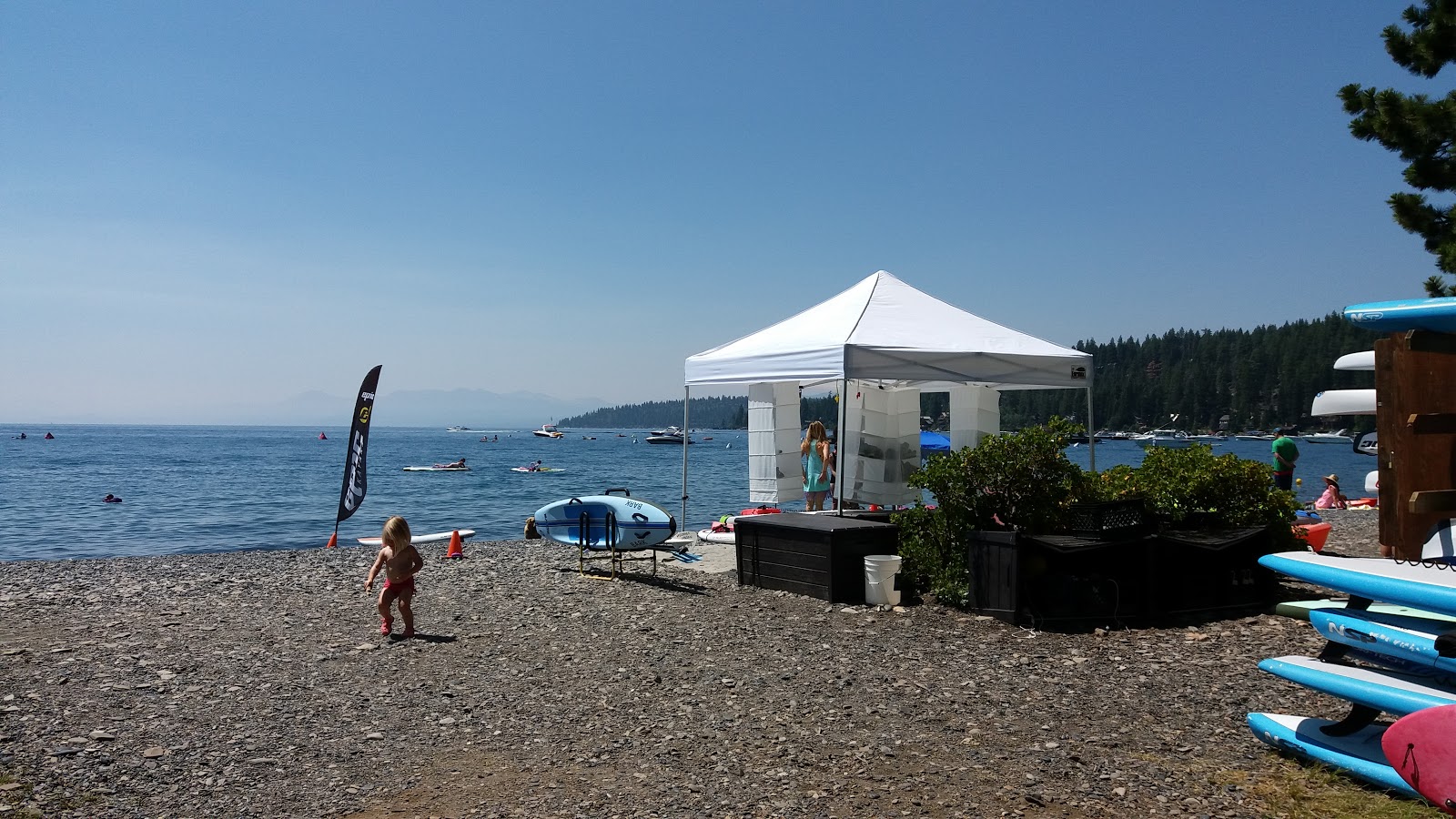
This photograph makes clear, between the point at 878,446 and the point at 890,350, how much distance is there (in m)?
4.05

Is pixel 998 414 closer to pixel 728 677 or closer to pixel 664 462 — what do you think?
pixel 728 677

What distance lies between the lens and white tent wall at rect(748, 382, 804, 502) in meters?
13.7

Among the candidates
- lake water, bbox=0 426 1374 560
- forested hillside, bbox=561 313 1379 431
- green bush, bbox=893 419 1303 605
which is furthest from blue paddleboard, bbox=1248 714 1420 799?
forested hillside, bbox=561 313 1379 431

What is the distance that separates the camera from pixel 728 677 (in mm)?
5777

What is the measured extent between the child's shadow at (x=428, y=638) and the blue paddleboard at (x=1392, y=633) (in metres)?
5.88

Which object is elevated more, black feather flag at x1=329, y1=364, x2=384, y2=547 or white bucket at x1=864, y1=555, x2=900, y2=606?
black feather flag at x1=329, y1=364, x2=384, y2=547

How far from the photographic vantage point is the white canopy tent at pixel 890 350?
9969 mm

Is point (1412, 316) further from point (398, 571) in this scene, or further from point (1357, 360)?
point (1357, 360)

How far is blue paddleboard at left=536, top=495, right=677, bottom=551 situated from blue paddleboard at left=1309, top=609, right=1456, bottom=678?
6060 mm

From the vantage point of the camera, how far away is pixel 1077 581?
695 cm

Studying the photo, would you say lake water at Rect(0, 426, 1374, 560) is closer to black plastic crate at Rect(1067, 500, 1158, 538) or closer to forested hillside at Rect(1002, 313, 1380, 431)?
black plastic crate at Rect(1067, 500, 1158, 538)

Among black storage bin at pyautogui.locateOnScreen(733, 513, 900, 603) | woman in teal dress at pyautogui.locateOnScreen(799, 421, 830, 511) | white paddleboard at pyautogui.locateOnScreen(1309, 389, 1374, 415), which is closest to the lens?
black storage bin at pyautogui.locateOnScreen(733, 513, 900, 603)

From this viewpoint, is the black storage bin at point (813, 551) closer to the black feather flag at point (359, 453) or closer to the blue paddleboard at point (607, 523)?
the blue paddleboard at point (607, 523)

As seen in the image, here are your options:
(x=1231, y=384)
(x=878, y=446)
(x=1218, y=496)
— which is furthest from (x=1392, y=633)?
(x=1231, y=384)
